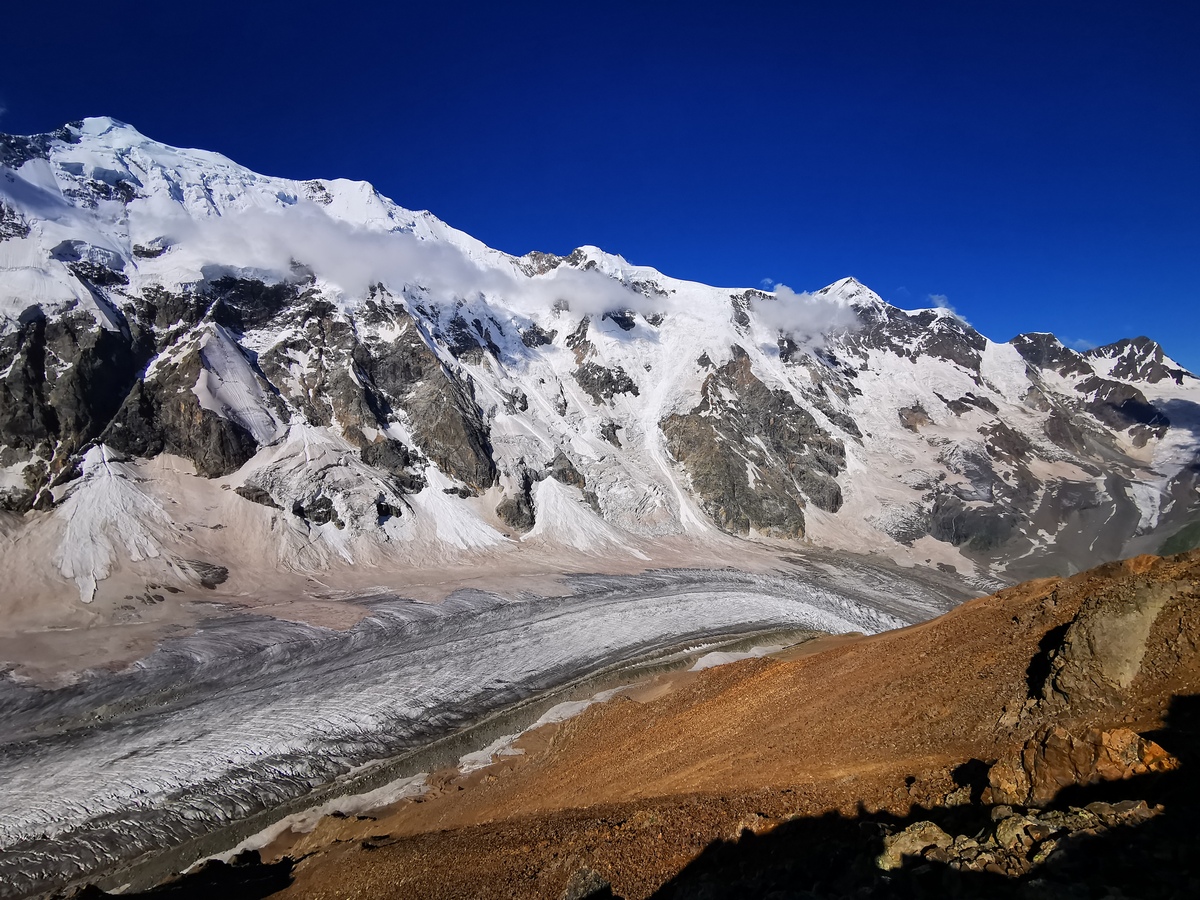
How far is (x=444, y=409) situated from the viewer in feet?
306

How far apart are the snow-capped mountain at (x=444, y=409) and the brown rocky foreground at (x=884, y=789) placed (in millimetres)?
48967

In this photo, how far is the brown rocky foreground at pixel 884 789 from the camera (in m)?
7.42

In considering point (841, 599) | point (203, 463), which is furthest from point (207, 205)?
point (841, 599)

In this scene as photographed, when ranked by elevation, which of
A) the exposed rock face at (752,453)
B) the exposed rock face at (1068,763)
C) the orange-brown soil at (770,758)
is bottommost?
the orange-brown soil at (770,758)

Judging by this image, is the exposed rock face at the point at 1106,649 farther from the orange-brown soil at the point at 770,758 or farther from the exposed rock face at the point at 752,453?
the exposed rock face at the point at 752,453

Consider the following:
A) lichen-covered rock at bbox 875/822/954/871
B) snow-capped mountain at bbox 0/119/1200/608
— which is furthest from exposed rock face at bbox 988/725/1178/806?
snow-capped mountain at bbox 0/119/1200/608

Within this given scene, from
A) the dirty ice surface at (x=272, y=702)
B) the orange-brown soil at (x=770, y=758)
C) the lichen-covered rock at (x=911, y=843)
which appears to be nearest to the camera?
the lichen-covered rock at (x=911, y=843)

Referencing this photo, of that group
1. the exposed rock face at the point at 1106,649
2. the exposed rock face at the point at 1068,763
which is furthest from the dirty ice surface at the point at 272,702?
the exposed rock face at the point at 1106,649

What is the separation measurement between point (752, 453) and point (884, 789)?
9907 cm

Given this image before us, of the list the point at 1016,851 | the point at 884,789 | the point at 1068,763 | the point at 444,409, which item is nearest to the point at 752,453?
the point at 444,409

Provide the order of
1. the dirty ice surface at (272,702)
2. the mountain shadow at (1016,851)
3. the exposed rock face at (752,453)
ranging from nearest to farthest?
the mountain shadow at (1016,851) < the dirty ice surface at (272,702) < the exposed rock face at (752,453)

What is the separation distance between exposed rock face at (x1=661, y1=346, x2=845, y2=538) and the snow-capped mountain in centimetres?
58

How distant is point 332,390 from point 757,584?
213 ft

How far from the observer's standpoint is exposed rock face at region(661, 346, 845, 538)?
96.7m
